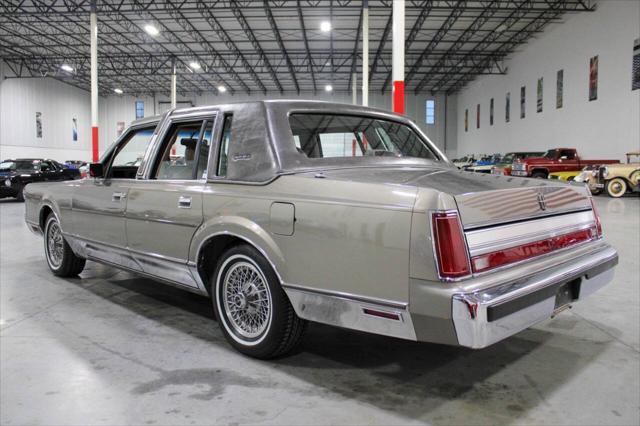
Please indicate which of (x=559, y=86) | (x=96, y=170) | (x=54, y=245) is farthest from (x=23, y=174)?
(x=559, y=86)

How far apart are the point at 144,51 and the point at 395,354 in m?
29.9

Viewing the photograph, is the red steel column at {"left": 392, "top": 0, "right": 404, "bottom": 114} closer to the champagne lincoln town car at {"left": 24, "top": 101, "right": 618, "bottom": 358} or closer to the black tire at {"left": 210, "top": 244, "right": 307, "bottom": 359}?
the champagne lincoln town car at {"left": 24, "top": 101, "right": 618, "bottom": 358}

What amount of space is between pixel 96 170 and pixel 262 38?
23301 millimetres

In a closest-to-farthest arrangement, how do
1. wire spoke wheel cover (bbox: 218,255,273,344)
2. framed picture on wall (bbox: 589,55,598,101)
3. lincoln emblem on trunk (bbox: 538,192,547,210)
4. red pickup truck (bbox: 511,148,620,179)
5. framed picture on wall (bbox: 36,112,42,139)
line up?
lincoln emblem on trunk (bbox: 538,192,547,210) → wire spoke wheel cover (bbox: 218,255,273,344) → red pickup truck (bbox: 511,148,620,179) → framed picture on wall (bbox: 589,55,598,101) → framed picture on wall (bbox: 36,112,42,139)

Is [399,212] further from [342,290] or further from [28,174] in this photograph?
[28,174]

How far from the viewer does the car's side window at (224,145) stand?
3137 millimetres

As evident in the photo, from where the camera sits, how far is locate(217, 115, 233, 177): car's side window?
3.14 meters

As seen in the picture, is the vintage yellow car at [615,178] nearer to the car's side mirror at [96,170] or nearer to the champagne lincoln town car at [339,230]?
the champagne lincoln town car at [339,230]

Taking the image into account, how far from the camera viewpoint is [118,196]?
3824mm

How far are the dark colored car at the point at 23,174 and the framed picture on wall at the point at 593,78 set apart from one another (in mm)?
20854

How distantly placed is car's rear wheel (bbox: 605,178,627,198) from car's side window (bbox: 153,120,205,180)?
15975 mm

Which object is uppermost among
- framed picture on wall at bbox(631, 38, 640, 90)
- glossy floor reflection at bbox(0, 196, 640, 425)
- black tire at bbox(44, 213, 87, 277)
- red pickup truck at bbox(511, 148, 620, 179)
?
framed picture on wall at bbox(631, 38, 640, 90)

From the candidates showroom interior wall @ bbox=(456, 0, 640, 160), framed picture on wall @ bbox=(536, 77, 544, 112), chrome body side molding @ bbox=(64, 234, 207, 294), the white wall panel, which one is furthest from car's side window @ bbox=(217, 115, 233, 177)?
the white wall panel

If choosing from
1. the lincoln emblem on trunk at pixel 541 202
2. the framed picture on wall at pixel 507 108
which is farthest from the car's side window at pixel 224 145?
the framed picture on wall at pixel 507 108
